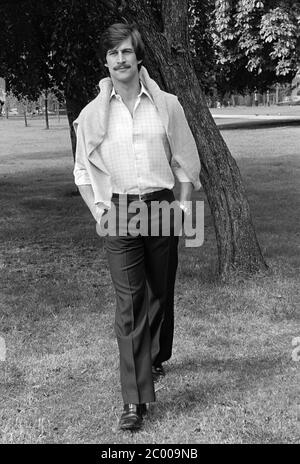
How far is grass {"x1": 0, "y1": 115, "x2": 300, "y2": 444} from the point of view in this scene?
13.7 ft

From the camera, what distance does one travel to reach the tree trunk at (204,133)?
23.0 feet

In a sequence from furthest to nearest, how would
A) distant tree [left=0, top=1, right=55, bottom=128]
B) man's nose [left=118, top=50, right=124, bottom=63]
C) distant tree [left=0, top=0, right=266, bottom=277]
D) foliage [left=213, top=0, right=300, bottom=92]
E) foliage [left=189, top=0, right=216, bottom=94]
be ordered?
1. foliage [left=213, top=0, right=300, bottom=92]
2. foliage [left=189, top=0, right=216, bottom=94]
3. distant tree [left=0, top=1, right=55, bottom=128]
4. distant tree [left=0, top=0, right=266, bottom=277]
5. man's nose [left=118, top=50, right=124, bottom=63]

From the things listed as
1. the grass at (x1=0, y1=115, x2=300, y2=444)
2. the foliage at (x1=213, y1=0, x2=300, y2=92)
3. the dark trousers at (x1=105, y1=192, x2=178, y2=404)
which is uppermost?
the foliage at (x1=213, y1=0, x2=300, y2=92)

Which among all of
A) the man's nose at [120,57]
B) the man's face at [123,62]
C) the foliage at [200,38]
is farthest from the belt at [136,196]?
the foliage at [200,38]

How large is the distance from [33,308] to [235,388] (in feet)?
8.62

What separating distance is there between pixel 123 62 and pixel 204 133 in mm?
3420

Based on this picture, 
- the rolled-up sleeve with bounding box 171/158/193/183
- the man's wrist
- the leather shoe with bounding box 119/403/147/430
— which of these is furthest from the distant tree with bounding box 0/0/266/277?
the leather shoe with bounding box 119/403/147/430

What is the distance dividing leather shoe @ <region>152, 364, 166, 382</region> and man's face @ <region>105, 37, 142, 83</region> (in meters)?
1.98

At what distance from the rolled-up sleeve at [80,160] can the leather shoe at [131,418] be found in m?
1.31

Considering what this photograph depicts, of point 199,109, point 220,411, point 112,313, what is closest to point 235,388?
point 220,411

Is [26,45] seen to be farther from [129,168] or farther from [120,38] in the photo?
[129,168]

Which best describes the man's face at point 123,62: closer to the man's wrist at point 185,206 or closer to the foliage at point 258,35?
the man's wrist at point 185,206

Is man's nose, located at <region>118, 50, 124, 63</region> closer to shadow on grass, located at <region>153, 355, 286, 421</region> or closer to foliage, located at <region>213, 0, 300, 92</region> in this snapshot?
shadow on grass, located at <region>153, 355, 286, 421</region>

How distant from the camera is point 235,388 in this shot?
4.73m
